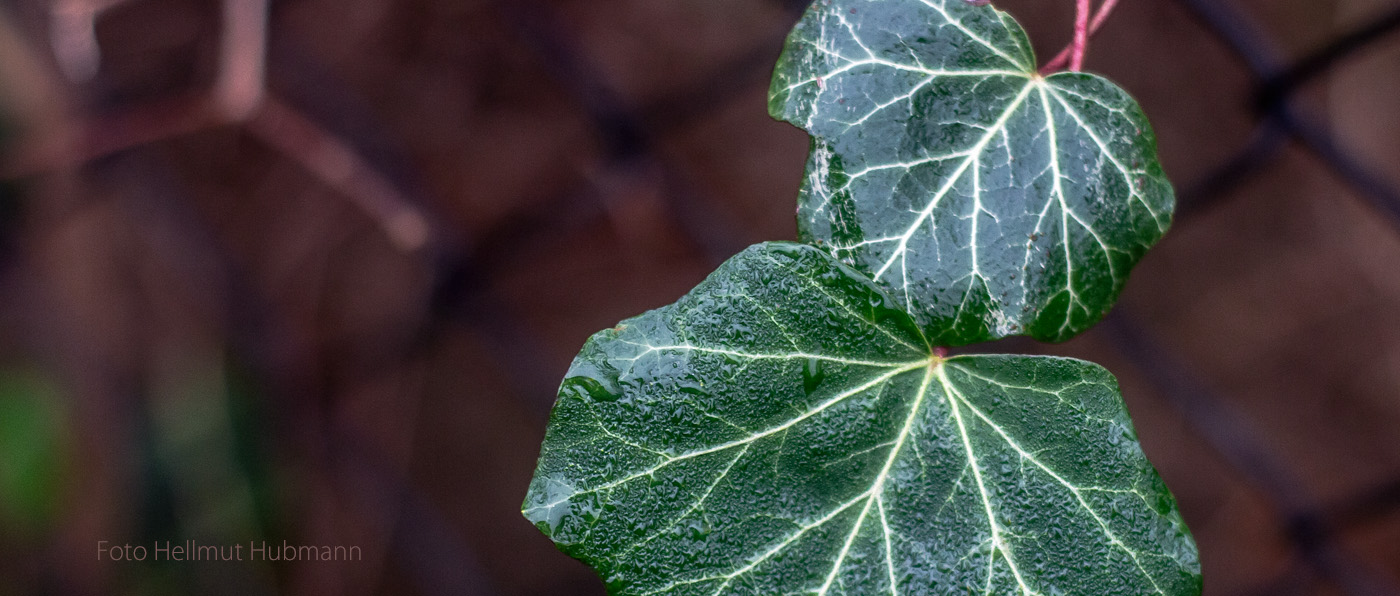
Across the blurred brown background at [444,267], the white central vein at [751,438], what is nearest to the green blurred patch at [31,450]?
the blurred brown background at [444,267]

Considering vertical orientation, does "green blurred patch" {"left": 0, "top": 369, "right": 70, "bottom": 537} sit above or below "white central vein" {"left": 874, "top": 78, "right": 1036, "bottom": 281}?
below

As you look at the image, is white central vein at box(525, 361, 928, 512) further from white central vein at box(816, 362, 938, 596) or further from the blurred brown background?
the blurred brown background

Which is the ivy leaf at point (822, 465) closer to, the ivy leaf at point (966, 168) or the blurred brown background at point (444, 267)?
the ivy leaf at point (966, 168)

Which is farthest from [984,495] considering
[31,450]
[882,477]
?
[31,450]

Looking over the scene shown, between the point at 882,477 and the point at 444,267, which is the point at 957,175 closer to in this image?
the point at 882,477

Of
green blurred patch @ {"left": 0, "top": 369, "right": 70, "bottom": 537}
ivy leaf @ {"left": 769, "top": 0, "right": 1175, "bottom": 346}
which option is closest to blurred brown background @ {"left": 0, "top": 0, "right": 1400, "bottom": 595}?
green blurred patch @ {"left": 0, "top": 369, "right": 70, "bottom": 537}

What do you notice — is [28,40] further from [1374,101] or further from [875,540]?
[1374,101]
